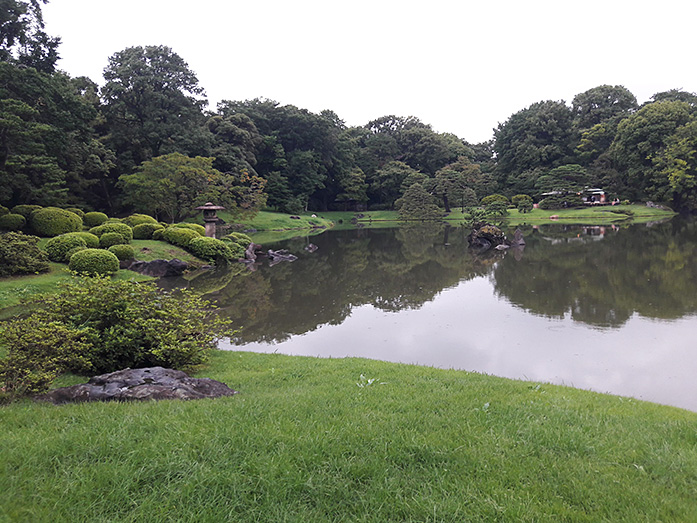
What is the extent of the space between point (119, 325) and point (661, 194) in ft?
158

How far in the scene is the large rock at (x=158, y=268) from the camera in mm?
14453

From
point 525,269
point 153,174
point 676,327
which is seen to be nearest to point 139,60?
point 153,174

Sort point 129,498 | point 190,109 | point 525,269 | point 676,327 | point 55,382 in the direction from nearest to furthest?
point 129,498 → point 55,382 → point 676,327 → point 525,269 → point 190,109

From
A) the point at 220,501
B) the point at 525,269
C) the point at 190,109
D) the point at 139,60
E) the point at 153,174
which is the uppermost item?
the point at 139,60

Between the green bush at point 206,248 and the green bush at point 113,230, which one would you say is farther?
the green bush at point 206,248

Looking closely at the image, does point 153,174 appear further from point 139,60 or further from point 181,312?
point 181,312

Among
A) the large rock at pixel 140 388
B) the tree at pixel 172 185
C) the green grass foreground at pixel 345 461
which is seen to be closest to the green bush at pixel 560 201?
the tree at pixel 172 185

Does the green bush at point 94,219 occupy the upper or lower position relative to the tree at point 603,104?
lower

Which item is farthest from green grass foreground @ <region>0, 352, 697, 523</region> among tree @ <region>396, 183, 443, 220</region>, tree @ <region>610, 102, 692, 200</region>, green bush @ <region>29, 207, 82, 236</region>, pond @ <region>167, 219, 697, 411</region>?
tree @ <region>610, 102, 692, 200</region>

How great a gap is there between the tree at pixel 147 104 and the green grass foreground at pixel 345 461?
31.7 m

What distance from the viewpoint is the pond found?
20.9 feet

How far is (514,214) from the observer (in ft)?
140

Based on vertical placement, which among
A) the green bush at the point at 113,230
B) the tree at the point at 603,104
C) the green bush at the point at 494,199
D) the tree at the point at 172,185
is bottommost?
the green bush at the point at 113,230

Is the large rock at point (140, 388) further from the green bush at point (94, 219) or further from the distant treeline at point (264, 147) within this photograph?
the green bush at point (94, 219)
